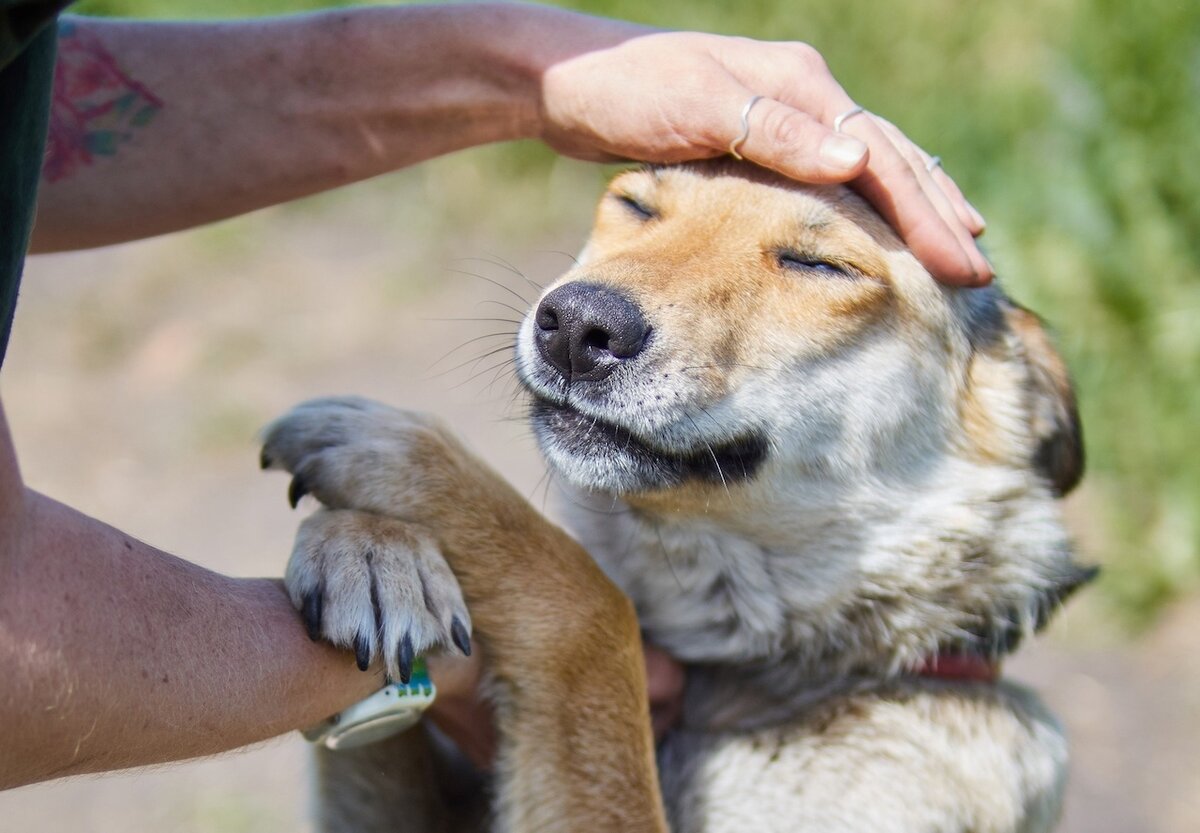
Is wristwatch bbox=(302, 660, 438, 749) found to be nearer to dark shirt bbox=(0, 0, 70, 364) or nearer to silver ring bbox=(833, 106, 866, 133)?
dark shirt bbox=(0, 0, 70, 364)

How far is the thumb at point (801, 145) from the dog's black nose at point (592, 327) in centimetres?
47

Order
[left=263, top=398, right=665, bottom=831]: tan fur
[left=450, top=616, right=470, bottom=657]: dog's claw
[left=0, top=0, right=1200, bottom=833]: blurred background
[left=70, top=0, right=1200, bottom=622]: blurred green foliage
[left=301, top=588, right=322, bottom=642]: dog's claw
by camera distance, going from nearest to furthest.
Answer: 1. [left=301, top=588, right=322, bottom=642]: dog's claw
2. [left=450, top=616, right=470, bottom=657]: dog's claw
3. [left=263, top=398, right=665, bottom=831]: tan fur
4. [left=0, top=0, right=1200, bottom=833]: blurred background
5. [left=70, top=0, right=1200, bottom=622]: blurred green foliage

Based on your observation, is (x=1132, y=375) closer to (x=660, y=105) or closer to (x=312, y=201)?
(x=660, y=105)

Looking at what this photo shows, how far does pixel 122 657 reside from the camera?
5.01ft

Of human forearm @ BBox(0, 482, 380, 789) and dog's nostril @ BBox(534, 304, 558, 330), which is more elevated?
dog's nostril @ BBox(534, 304, 558, 330)

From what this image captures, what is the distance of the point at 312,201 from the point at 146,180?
5018mm

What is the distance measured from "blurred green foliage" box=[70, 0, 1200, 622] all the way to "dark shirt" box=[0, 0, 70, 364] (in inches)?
150

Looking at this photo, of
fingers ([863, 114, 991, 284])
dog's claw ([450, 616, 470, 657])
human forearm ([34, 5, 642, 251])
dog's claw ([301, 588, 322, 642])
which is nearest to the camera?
dog's claw ([301, 588, 322, 642])

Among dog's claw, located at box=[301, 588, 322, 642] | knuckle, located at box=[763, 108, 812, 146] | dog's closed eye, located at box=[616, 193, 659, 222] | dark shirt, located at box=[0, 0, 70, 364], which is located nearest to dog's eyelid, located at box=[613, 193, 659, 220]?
dog's closed eye, located at box=[616, 193, 659, 222]

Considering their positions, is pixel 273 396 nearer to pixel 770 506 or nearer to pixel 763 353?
pixel 770 506

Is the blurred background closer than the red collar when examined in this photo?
No

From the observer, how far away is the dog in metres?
2.14

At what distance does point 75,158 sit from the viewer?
96.0 inches

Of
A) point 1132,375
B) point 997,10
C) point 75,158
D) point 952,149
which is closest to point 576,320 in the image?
point 75,158
